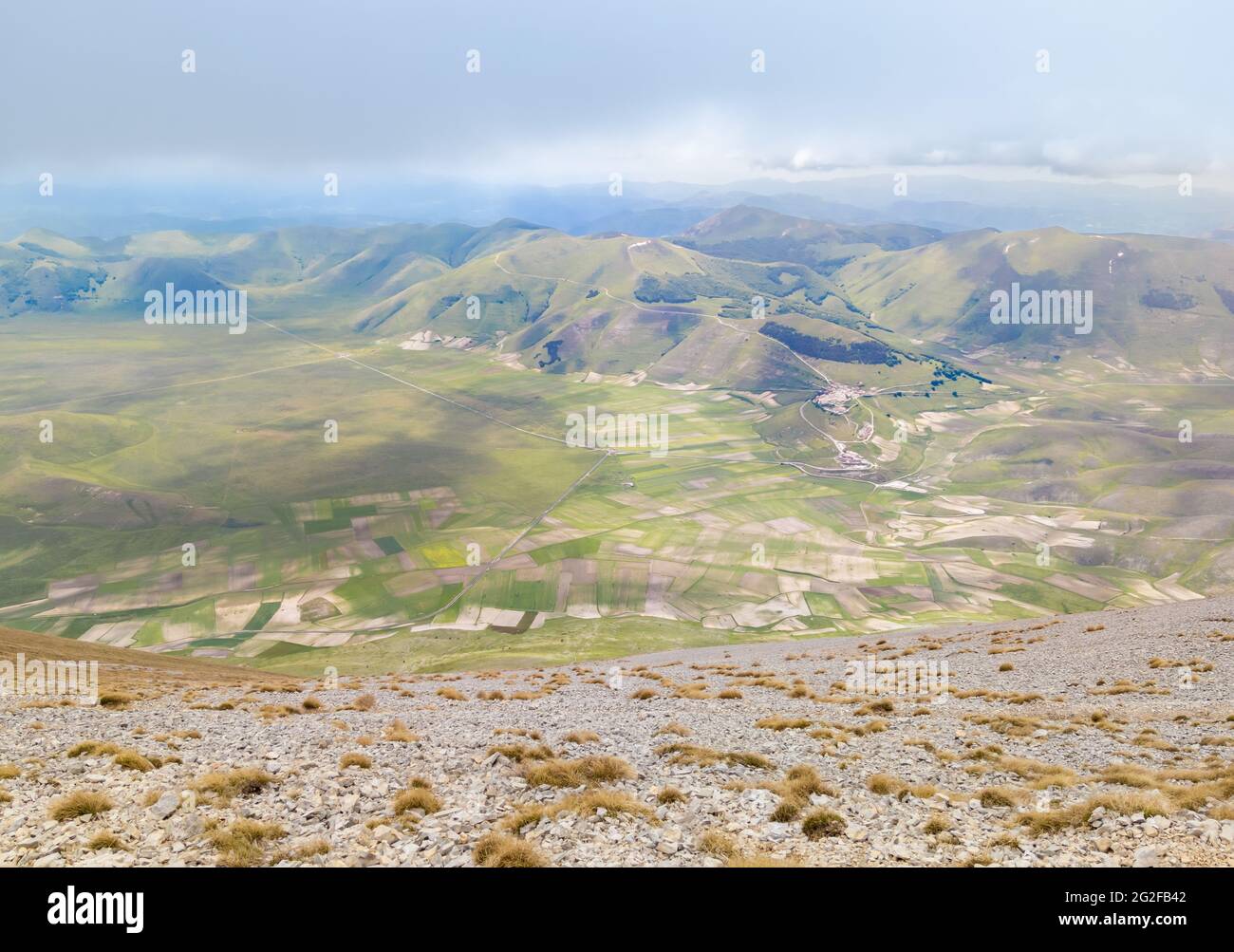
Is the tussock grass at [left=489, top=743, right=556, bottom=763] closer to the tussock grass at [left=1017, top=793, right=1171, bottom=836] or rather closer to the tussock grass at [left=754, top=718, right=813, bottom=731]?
the tussock grass at [left=754, top=718, right=813, bottom=731]

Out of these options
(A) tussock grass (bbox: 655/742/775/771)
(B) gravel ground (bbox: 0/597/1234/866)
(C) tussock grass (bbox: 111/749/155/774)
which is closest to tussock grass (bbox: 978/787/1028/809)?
(B) gravel ground (bbox: 0/597/1234/866)

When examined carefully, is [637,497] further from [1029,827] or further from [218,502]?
[1029,827]

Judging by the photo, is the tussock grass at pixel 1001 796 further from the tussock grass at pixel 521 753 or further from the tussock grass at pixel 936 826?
the tussock grass at pixel 521 753

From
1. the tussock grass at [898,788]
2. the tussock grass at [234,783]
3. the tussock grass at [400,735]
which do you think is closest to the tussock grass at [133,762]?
the tussock grass at [234,783]

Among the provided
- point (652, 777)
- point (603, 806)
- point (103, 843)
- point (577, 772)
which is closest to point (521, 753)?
point (577, 772)
